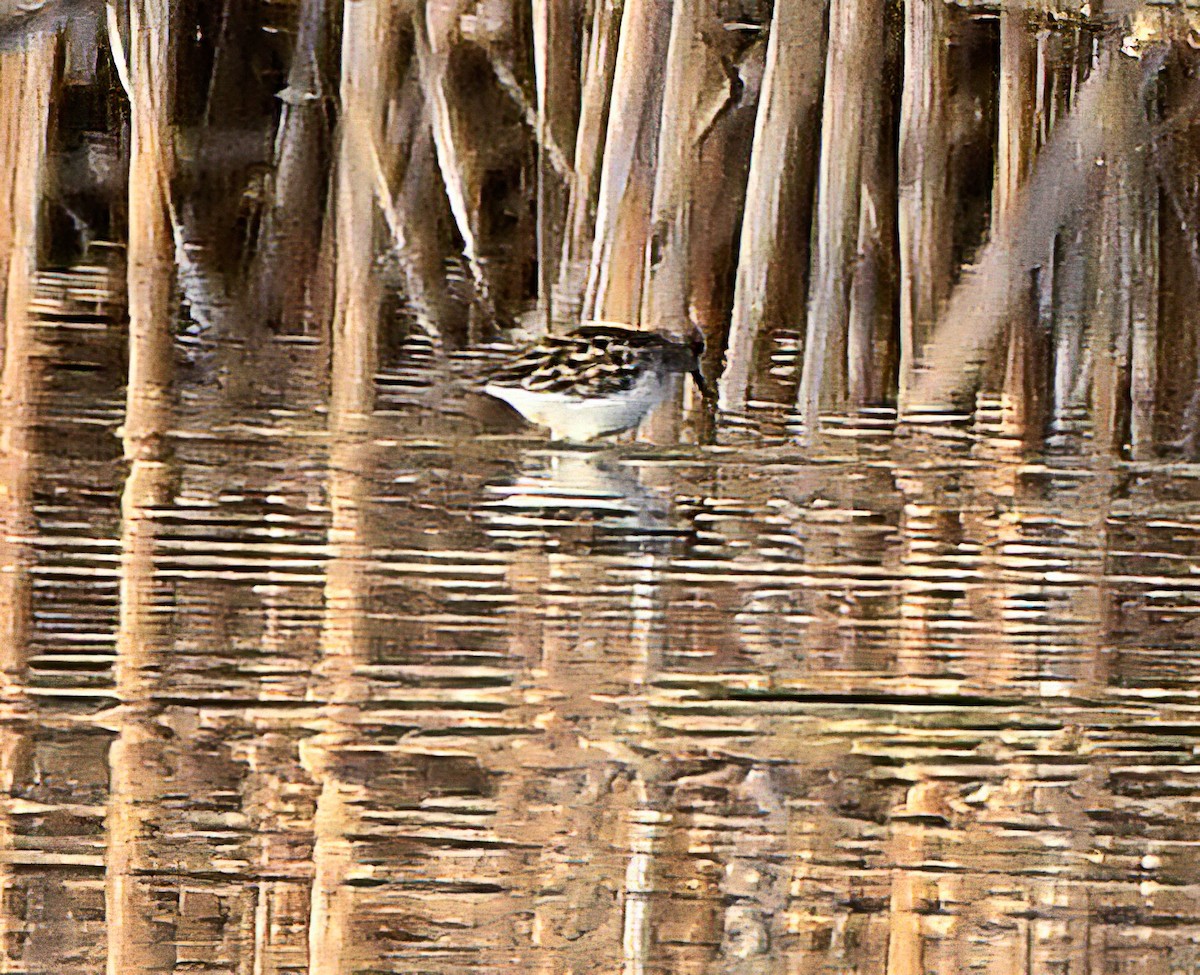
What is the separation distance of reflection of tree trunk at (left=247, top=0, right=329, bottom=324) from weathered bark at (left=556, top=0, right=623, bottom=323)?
18cm

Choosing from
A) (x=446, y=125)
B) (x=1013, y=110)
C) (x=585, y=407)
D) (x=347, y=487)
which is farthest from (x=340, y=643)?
(x=1013, y=110)

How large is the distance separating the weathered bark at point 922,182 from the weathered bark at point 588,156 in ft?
0.74

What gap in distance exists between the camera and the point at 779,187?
860 mm

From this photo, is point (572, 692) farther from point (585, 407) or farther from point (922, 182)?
point (922, 182)

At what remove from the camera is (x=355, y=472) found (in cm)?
83

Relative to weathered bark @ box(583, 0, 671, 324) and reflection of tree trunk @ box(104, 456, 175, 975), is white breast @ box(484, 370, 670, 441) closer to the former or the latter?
weathered bark @ box(583, 0, 671, 324)

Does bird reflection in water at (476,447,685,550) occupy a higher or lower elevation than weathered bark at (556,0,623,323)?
lower

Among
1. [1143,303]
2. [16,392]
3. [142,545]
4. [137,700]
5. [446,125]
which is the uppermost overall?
[446,125]

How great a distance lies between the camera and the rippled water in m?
0.82

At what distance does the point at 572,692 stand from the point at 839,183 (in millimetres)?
430

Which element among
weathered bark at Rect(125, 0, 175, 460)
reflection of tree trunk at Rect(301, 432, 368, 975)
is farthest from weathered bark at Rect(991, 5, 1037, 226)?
weathered bark at Rect(125, 0, 175, 460)

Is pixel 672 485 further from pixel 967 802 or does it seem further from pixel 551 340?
pixel 967 802

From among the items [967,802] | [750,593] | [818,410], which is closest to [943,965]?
[967,802]

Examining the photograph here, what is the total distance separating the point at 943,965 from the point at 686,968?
19 centimetres
